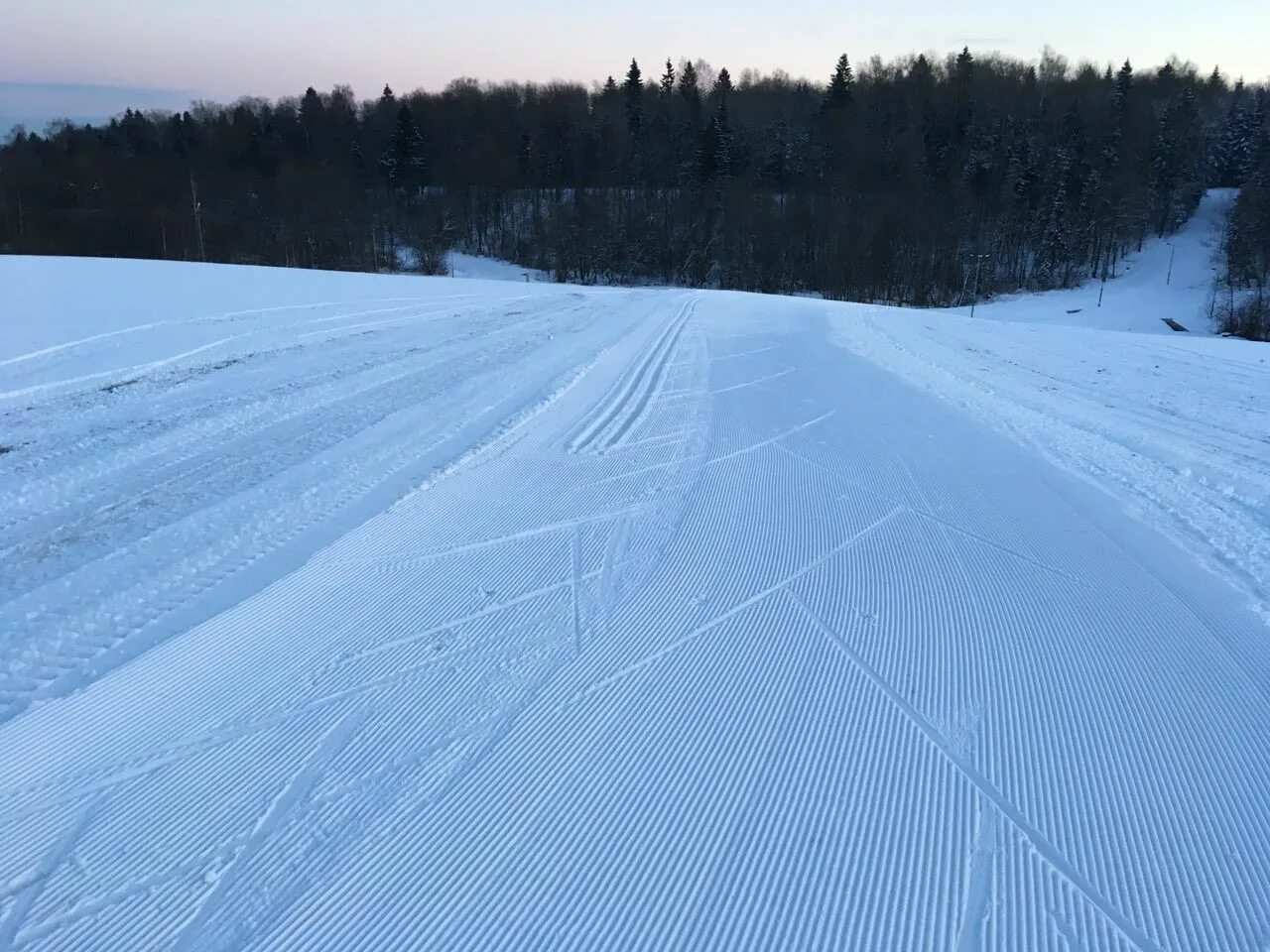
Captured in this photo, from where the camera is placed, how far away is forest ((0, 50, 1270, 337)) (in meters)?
54.9

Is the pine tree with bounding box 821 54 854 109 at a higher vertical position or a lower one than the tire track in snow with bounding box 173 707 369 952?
higher

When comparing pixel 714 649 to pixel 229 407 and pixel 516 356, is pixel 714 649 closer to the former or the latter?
pixel 229 407

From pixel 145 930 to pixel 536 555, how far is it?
3.02 meters

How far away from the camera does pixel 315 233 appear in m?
A: 53.9

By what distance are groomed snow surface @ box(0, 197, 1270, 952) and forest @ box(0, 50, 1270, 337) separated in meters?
47.1

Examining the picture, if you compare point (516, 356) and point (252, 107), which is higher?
point (252, 107)

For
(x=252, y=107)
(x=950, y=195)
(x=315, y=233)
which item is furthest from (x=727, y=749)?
(x=252, y=107)

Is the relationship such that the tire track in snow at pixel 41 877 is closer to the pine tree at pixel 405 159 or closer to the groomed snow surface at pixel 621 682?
the groomed snow surface at pixel 621 682

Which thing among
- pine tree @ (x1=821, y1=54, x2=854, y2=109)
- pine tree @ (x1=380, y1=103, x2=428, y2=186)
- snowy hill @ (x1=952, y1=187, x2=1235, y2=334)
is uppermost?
pine tree @ (x1=821, y1=54, x2=854, y2=109)

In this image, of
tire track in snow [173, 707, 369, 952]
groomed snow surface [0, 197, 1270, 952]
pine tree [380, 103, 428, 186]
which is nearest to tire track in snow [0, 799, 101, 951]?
groomed snow surface [0, 197, 1270, 952]

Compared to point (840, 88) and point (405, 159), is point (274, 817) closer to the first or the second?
point (405, 159)

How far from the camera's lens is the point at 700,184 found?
2704 inches

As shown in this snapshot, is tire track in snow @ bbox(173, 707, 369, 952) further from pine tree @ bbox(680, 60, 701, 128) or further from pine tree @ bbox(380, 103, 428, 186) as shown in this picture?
pine tree @ bbox(680, 60, 701, 128)

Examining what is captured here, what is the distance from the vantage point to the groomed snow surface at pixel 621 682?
102 inches
